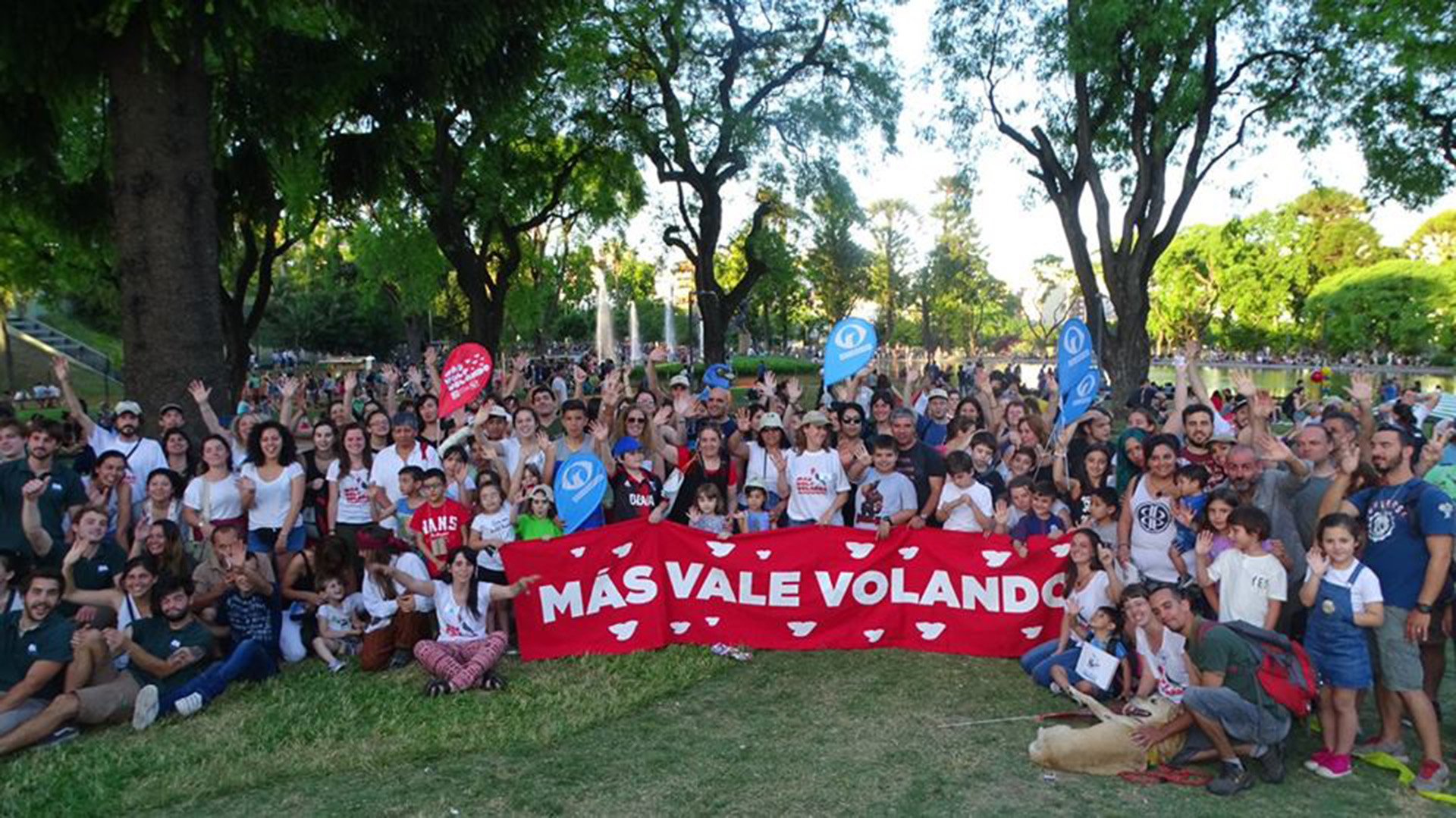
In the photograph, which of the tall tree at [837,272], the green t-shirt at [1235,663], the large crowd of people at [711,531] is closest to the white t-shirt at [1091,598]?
the large crowd of people at [711,531]

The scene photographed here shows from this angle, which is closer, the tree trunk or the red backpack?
the red backpack

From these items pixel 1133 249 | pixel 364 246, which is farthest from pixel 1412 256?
pixel 364 246

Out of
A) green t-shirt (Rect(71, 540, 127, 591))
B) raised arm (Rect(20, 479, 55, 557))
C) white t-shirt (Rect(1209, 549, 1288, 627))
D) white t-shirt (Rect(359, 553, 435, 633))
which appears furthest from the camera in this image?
white t-shirt (Rect(359, 553, 435, 633))

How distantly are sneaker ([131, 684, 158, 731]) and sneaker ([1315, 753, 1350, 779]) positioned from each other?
674 cm

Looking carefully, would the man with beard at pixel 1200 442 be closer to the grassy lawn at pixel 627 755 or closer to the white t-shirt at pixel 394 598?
the grassy lawn at pixel 627 755

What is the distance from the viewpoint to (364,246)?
30203 mm

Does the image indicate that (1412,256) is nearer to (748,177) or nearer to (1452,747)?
(748,177)

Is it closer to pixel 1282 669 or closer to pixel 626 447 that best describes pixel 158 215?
pixel 626 447

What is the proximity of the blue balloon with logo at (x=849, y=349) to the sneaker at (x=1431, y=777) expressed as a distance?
550cm

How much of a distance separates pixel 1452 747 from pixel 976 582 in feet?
9.34

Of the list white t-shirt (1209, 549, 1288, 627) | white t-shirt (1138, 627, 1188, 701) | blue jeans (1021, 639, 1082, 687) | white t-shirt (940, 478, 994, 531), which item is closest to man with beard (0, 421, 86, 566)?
white t-shirt (940, 478, 994, 531)

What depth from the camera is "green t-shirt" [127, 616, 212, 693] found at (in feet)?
19.5

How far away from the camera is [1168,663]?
207 inches

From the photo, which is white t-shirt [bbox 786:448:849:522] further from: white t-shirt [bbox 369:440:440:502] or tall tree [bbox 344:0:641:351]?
tall tree [bbox 344:0:641:351]
